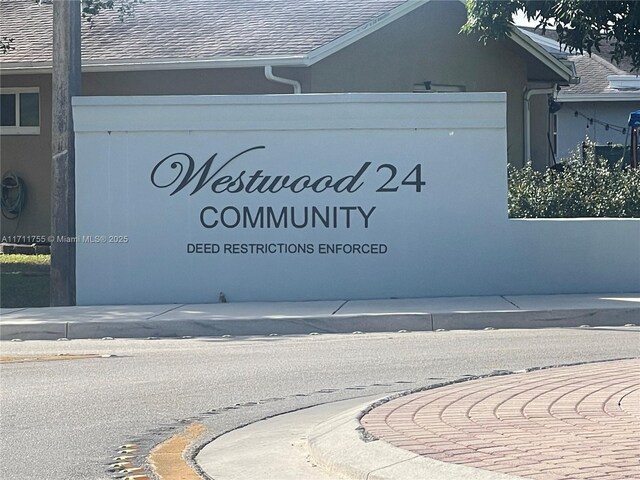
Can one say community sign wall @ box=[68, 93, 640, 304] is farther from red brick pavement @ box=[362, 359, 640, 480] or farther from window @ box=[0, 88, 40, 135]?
window @ box=[0, 88, 40, 135]

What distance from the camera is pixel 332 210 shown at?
15.2 meters

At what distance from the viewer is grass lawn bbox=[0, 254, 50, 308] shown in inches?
645

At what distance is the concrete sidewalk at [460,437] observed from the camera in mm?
5508

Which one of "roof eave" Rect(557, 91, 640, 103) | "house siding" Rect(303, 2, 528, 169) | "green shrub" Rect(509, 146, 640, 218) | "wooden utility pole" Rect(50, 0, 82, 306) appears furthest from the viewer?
"roof eave" Rect(557, 91, 640, 103)

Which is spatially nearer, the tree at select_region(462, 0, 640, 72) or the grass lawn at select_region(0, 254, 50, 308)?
the grass lawn at select_region(0, 254, 50, 308)

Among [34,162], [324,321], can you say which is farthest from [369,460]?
[34,162]

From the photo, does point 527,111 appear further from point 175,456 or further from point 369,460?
point 369,460

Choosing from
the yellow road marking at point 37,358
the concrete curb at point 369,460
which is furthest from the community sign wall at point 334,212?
the concrete curb at point 369,460

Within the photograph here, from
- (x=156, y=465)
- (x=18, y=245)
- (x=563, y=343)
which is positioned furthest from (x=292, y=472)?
(x=18, y=245)

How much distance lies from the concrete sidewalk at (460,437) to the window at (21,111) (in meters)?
16.2

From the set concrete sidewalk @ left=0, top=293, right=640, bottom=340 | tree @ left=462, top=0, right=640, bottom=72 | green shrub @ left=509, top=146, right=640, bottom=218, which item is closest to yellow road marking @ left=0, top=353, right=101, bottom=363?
concrete sidewalk @ left=0, top=293, right=640, bottom=340

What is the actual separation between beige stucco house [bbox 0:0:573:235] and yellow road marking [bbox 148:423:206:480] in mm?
12702

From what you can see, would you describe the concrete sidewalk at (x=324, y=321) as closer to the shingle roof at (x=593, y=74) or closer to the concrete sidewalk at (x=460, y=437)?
the concrete sidewalk at (x=460, y=437)

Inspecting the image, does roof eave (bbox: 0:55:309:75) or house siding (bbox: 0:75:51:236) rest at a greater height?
roof eave (bbox: 0:55:309:75)
